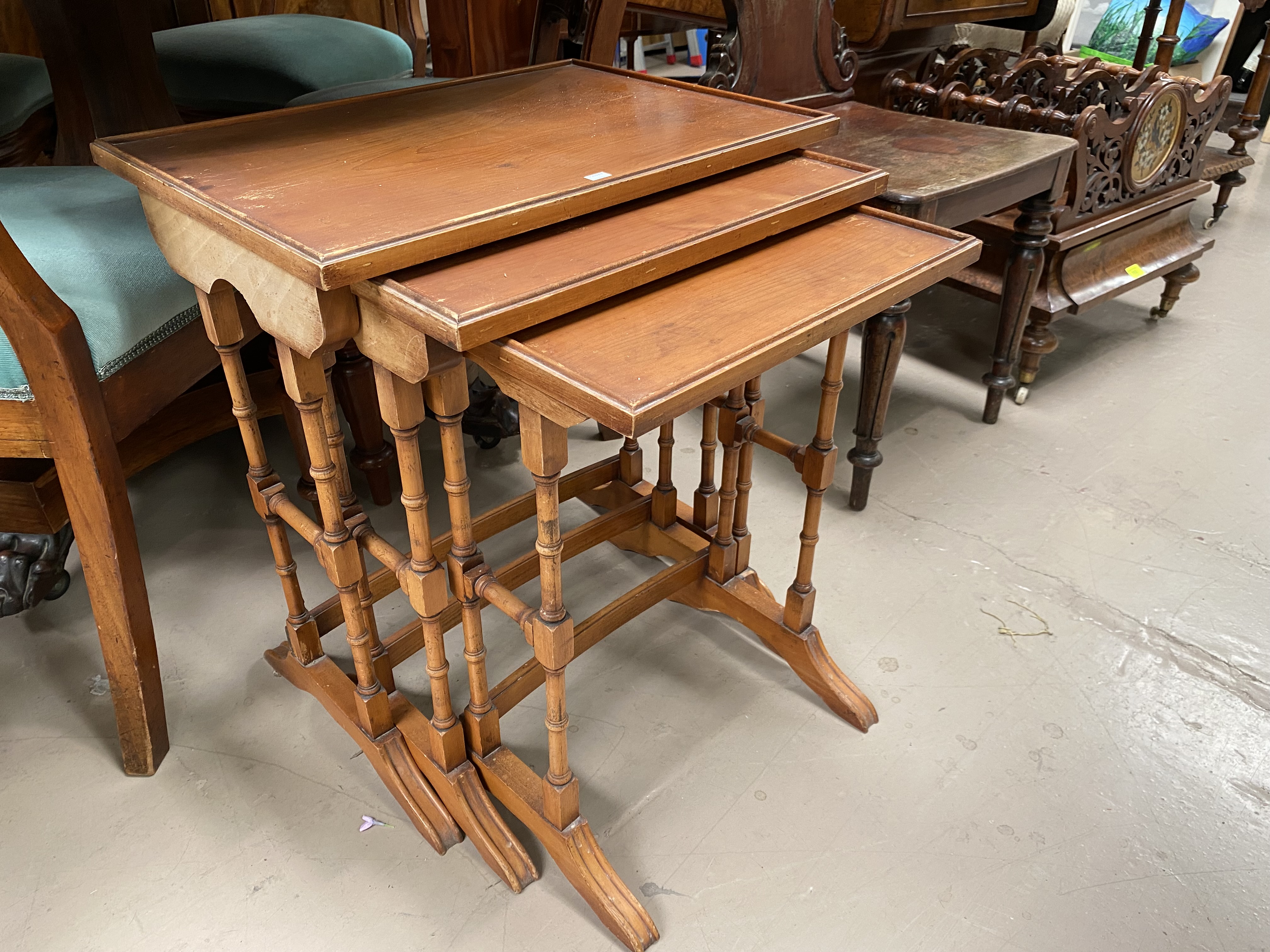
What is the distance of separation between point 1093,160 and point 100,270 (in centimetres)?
207

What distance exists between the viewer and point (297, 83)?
219 centimetres

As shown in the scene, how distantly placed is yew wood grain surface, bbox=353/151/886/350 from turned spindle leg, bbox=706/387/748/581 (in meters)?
0.36

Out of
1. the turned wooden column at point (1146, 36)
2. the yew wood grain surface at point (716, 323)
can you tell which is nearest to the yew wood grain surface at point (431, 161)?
the yew wood grain surface at point (716, 323)

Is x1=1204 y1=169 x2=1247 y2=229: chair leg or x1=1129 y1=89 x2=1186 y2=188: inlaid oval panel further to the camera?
x1=1204 y1=169 x2=1247 y2=229: chair leg

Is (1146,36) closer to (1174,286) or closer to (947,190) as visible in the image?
(1174,286)

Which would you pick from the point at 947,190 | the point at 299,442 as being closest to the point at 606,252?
the point at 947,190

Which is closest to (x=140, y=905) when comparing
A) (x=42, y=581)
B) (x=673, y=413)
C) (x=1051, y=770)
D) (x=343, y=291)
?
(x=42, y=581)

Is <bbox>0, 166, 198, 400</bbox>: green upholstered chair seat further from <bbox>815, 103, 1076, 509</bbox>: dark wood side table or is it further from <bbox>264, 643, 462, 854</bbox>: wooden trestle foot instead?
<bbox>815, 103, 1076, 509</bbox>: dark wood side table

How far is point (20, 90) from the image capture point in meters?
2.03

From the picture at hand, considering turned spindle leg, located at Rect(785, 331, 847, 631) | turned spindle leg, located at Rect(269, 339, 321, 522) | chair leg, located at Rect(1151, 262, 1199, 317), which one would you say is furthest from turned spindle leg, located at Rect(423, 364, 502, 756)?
chair leg, located at Rect(1151, 262, 1199, 317)

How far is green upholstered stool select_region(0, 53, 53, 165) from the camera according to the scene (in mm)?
2016

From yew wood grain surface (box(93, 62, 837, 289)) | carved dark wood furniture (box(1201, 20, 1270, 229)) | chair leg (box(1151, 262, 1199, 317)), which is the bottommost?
chair leg (box(1151, 262, 1199, 317))

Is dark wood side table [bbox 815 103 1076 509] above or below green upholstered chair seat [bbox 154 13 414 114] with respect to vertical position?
below

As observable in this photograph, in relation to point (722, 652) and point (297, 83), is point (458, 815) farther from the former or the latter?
point (297, 83)
